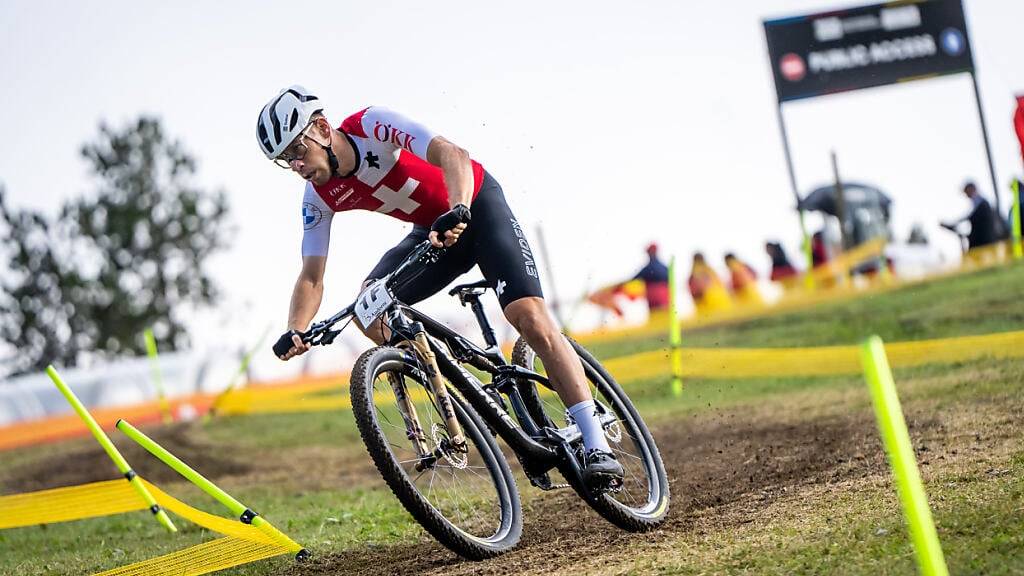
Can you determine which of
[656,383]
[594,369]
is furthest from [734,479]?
[656,383]

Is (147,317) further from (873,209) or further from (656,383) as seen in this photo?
(656,383)

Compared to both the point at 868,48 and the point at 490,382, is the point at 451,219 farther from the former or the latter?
the point at 868,48

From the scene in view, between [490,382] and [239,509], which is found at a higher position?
[490,382]

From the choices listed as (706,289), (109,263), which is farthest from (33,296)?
(706,289)

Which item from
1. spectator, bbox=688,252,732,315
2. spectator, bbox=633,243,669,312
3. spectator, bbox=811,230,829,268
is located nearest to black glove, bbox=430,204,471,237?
spectator, bbox=633,243,669,312

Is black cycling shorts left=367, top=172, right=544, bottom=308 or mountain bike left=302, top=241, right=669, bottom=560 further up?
black cycling shorts left=367, top=172, right=544, bottom=308

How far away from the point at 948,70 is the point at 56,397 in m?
19.8

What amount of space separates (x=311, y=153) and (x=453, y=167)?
0.64 metres

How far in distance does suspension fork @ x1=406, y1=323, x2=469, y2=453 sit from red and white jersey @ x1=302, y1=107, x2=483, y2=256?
0.75 m

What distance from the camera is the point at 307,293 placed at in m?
5.92

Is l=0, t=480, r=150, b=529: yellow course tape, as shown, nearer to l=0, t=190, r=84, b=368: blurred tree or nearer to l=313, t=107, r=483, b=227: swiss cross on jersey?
l=313, t=107, r=483, b=227: swiss cross on jersey

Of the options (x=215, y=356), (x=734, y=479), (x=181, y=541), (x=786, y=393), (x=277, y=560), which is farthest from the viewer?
(x=215, y=356)

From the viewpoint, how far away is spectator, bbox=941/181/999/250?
63.1 feet

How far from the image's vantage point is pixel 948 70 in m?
24.8
